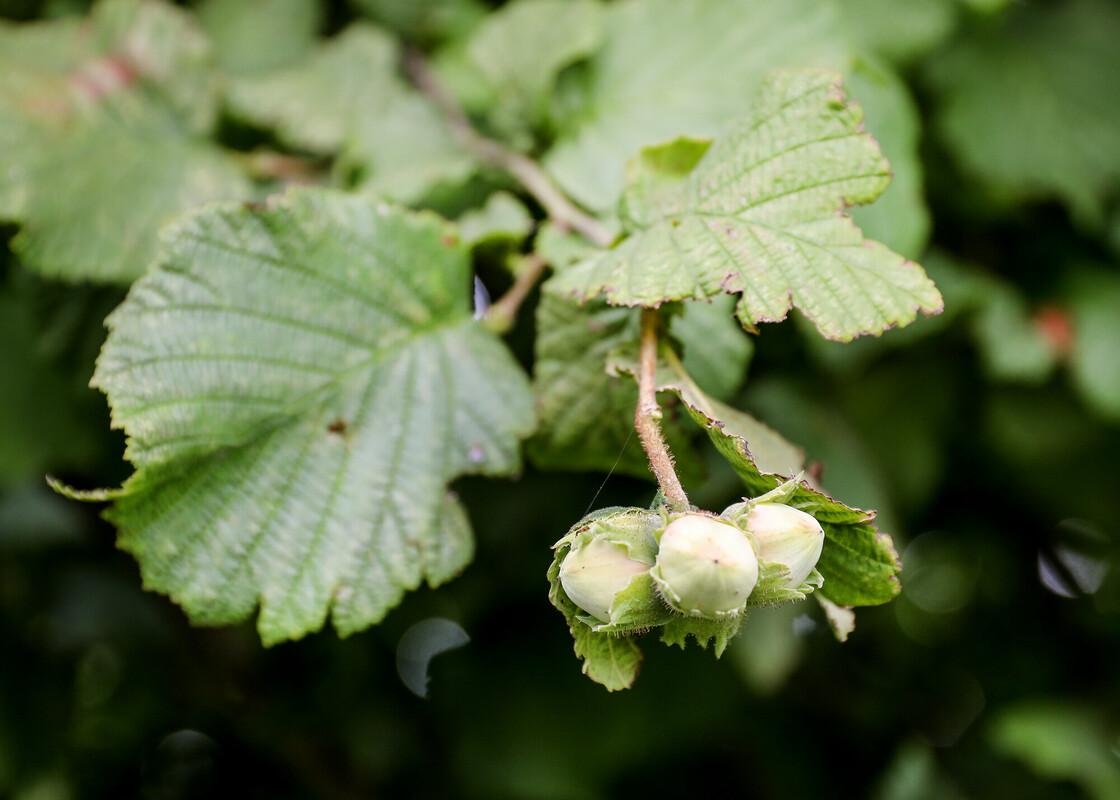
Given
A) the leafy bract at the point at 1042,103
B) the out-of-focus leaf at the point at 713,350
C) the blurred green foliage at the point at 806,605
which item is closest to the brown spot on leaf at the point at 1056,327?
the blurred green foliage at the point at 806,605

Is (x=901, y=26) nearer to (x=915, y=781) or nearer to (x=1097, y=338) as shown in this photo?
(x=1097, y=338)

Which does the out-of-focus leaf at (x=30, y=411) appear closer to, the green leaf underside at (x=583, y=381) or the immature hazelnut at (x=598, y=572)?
the green leaf underside at (x=583, y=381)

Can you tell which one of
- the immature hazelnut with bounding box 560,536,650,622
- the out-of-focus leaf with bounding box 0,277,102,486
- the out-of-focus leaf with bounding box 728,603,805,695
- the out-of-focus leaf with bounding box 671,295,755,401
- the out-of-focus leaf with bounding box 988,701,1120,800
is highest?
the immature hazelnut with bounding box 560,536,650,622

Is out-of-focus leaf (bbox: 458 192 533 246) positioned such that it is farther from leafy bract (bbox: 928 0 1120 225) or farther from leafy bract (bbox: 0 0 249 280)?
leafy bract (bbox: 928 0 1120 225)

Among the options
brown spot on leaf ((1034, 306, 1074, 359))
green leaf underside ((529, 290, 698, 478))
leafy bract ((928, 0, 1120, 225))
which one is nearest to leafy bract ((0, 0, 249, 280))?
green leaf underside ((529, 290, 698, 478))

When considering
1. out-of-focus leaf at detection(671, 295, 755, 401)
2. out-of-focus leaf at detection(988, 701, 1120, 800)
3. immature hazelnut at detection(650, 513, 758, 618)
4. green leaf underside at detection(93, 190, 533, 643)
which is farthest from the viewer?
out-of-focus leaf at detection(988, 701, 1120, 800)
